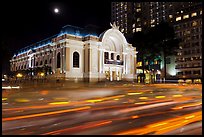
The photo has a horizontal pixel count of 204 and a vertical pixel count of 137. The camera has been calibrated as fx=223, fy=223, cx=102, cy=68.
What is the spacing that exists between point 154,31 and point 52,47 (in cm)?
3409

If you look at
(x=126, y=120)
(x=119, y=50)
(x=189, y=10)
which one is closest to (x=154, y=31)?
(x=119, y=50)

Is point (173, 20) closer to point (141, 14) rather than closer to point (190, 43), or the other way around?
point (190, 43)

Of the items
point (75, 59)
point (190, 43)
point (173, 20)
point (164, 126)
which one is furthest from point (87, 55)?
point (173, 20)

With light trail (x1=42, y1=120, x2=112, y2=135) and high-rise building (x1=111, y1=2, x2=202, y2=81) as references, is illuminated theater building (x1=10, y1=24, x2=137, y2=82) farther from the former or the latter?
light trail (x1=42, y1=120, x2=112, y2=135)

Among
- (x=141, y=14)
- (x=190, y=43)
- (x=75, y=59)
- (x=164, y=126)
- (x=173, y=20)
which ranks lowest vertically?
(x=164, y=126)

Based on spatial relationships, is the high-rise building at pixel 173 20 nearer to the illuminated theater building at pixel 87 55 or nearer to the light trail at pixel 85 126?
the illuminated theater building at pixel 87 55

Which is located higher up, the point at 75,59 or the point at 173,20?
the point at 173,20

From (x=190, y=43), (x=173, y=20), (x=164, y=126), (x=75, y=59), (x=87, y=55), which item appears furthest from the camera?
(x=173, y=20)

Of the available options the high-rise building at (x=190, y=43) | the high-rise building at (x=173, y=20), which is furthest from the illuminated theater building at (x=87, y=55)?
the high-rise building at (x=173, y=20)

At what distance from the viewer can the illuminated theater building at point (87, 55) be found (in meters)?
55.3

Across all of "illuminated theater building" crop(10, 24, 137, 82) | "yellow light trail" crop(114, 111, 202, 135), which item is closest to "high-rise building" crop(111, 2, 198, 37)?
"illuminated theater building" crop(10, 24, 137, 82)

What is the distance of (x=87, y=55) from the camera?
57.5m

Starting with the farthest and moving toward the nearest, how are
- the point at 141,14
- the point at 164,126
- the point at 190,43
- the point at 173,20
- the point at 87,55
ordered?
the point at 141,14, the point at 173,20, the point at 190,43, the point at 87,55, the point at 164,126

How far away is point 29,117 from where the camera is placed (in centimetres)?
1034
